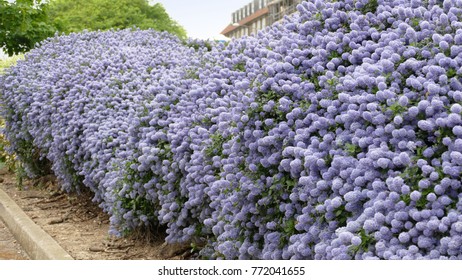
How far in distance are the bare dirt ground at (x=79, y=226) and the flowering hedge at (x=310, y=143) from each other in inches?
7.2

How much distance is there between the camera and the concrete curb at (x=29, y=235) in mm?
5328

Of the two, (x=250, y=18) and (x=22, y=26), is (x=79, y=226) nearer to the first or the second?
(x=22, y=26)

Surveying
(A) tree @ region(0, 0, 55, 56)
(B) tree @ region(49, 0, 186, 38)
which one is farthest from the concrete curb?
(B) tree @ region(49, 0, 186, 38)

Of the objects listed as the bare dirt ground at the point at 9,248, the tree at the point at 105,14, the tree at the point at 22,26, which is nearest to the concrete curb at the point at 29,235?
the bare dirt ground at the point at 9,248

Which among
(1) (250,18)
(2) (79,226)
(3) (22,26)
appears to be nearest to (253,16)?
(1) (250,18)

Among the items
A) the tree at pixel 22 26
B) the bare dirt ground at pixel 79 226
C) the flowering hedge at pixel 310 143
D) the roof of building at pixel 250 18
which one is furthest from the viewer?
the roof of building at pixel 250 18

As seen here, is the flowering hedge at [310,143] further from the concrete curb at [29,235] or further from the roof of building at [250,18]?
the roof of building at [250,18]

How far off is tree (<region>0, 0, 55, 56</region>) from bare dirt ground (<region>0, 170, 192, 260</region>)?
4.77 metres

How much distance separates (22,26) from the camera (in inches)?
497

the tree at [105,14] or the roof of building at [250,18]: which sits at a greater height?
the roof of building at [250,18]

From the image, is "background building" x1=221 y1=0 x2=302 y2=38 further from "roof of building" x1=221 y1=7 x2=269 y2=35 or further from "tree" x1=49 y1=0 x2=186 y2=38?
"tree" x1=49 y1=0 x2=186 y2=38

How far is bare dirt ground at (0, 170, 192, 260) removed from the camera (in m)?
5.17

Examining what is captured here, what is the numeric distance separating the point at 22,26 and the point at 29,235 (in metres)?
7.57

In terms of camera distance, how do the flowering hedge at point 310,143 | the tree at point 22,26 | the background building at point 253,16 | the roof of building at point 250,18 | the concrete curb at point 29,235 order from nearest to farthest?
the flowering hedge at point 310,143, the concrete curb at point 29,235, the tree at point 22,26, the background building at point 253,16, the roof of building at point 250,18
